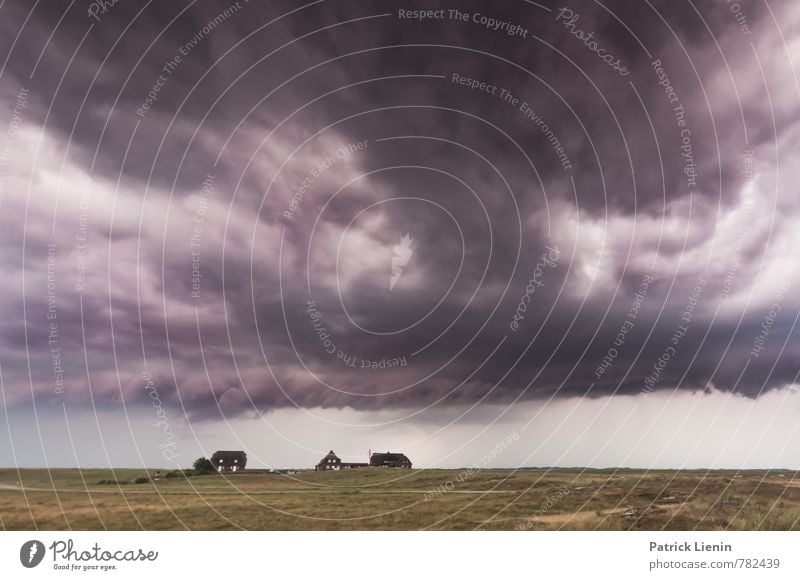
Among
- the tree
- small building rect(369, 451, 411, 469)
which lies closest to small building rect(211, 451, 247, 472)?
the tree

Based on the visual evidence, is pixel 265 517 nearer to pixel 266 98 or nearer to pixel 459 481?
pixel 459 481

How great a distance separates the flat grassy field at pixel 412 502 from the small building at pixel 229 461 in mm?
960

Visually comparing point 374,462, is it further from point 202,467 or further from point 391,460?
point 202,467

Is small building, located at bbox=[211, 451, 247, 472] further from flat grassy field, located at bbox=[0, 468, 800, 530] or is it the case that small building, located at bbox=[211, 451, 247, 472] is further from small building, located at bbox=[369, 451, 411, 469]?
small building, located at bbox=[369, 451, 411, 469]

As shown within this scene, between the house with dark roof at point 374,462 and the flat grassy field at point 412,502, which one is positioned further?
the house with dark roof at point 374,462

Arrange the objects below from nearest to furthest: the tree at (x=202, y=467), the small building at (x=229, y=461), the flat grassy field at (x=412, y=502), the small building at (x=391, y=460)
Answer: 1. the flat grassy field at (x=412, y=502)
2. the small building at (x=229, y=461)
3. the tree at (x=202, y=467)
4. the small building at (x=391, y=460)

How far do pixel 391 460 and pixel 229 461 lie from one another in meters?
11.3

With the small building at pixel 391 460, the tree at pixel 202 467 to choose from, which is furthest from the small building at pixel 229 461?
the small building at pixel 391 460

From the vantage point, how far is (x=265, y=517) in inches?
1137

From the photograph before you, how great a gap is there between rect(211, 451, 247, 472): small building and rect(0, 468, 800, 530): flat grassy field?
0.96 m

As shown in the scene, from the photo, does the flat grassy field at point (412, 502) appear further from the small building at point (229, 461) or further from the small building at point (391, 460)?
the small building at point (391, 460)

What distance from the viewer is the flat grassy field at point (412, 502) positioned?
27594 millimetres
